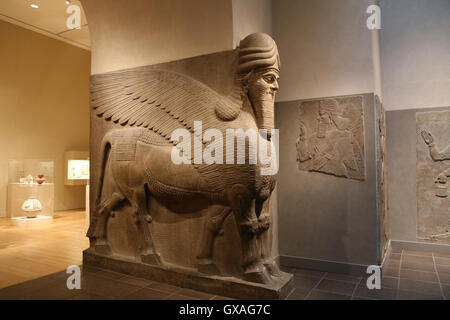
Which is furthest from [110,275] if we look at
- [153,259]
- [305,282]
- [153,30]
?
[153,30]

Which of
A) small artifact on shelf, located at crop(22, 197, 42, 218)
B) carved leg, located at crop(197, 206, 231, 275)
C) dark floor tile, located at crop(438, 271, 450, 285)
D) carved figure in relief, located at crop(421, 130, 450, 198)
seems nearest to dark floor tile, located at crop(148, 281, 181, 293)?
carved leg, located at crop(197, 206, 231, 275)

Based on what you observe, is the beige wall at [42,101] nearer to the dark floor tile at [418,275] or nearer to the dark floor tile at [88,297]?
the dark floor tile at [88,297]

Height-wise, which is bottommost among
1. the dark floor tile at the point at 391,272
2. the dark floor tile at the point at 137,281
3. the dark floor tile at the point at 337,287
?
the dark floor tile at the point at 391,272

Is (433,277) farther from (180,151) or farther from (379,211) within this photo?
(180,151)

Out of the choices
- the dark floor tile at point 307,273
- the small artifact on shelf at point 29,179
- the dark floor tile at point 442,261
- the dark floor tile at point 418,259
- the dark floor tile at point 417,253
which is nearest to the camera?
the dark floor tile at point 307,273

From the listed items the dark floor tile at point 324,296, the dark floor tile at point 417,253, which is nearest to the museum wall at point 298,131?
the dark floor tile at point 324,296

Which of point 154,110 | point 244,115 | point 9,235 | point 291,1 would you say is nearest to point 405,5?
Result: point 291,1

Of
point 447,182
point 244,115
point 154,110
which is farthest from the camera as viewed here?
point 447,182

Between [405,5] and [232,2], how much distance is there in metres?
3.77

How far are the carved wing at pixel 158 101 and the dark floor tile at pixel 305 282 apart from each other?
192 centimetres

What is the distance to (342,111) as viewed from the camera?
403 centimetres

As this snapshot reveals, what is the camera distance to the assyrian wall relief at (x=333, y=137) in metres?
3.96

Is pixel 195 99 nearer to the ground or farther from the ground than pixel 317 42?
nearer to the ground

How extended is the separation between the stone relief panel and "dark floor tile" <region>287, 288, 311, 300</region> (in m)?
2.87
